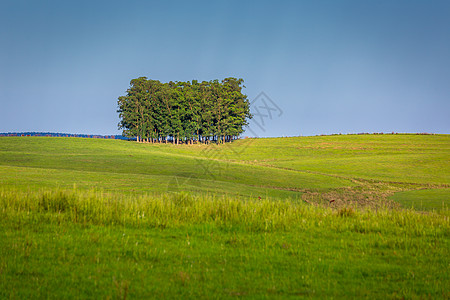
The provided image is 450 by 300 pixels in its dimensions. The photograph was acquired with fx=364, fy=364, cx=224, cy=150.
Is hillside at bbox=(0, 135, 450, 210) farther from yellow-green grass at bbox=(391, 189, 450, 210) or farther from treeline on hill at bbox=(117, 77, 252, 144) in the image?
treeline on hill at bbox=(117, 77, 252, 144)

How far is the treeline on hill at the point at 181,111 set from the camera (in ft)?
323

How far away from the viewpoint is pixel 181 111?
98750 mm

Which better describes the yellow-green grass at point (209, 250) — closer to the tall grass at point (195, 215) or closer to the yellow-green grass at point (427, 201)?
the tall grass at point (195, 215)

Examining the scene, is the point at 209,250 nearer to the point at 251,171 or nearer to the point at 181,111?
the point at 251,171

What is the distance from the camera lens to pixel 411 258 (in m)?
9.01

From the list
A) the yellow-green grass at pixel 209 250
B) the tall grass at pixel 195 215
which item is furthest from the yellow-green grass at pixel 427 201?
the tall grass at pixel 195 215

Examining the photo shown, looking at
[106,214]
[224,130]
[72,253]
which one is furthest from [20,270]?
[224,130]

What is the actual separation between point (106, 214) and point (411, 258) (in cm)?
906

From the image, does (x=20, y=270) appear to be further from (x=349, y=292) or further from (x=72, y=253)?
(x=349, y=292)

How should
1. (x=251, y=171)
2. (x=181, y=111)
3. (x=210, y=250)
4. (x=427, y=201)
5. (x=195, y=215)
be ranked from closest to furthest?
(x=210, y=250)
(x=195, y=215)
(x=427, y=201)
(x=251, y=171)
(x=181, y=111)

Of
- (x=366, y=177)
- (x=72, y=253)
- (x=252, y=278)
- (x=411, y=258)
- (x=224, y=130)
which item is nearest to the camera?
(x=252, y=278)

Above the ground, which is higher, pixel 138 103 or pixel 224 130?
pixel 138 103

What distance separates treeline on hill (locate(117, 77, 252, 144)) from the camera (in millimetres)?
98562

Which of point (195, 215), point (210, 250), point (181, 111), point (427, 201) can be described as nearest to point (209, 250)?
point (210, 250)
